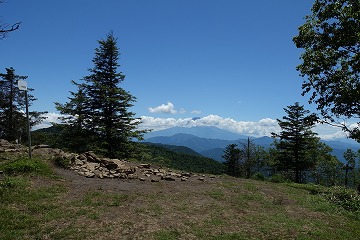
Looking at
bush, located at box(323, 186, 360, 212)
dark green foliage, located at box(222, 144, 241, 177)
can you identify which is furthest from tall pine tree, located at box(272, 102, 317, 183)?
bush, located at box(323, 186, 360, 212)

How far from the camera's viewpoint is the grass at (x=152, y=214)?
24.4 feet

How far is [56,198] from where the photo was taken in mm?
9617

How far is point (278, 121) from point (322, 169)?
31330 millimetres

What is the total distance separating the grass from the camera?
24.4 ft

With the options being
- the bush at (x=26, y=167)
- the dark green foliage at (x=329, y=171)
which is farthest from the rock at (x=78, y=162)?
the dark green foliage at (x=329, y=171)

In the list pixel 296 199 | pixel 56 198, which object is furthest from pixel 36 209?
pixel 296 199

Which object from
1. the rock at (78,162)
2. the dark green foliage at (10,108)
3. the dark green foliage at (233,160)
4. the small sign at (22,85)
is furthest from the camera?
the dark green foliage at (233,160)

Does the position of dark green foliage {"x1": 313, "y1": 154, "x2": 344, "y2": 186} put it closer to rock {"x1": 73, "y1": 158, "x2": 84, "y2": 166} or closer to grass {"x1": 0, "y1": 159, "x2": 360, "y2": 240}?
grass {"x1": 0, "y1": 159, "x2": 360, "y2": 240}

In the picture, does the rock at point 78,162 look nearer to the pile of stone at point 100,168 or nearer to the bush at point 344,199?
the pile of stone at point 100,168

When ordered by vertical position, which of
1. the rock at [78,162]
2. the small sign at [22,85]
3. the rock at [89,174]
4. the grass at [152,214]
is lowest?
the grass at [152,214]

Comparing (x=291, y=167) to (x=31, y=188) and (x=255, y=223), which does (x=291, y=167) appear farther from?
(x=31, y=188)

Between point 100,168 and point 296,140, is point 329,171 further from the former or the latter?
point 100,168

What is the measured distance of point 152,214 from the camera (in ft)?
29.7

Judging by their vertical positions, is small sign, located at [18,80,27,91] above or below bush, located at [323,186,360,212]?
above
